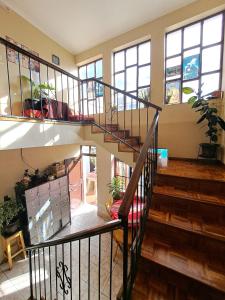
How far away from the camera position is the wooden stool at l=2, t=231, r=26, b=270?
11.4ft

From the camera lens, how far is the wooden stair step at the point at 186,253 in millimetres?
1317

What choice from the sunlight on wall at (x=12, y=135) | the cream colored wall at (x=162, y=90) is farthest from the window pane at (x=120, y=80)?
the sunlight on wall at (x=12, y=135)

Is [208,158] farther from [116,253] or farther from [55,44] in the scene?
[55,44]

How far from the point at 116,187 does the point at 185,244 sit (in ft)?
10.7

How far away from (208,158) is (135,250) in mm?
2415

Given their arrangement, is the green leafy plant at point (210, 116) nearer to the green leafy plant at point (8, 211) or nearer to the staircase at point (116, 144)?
the staircase at point (116, 144)

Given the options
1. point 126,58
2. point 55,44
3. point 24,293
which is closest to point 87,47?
point 55,44

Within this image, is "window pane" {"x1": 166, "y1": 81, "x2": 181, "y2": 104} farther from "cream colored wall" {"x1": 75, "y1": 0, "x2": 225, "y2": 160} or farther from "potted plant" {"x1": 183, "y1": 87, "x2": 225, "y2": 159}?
"potted plant" {"x1": 183, "y1": 87, "x2": 225, "y2": 159}

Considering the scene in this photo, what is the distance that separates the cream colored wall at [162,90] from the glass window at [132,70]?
0.89ft

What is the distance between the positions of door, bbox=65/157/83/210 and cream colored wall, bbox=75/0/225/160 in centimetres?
331

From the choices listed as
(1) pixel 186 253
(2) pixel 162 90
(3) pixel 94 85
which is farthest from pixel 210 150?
(3) pixel 94 85

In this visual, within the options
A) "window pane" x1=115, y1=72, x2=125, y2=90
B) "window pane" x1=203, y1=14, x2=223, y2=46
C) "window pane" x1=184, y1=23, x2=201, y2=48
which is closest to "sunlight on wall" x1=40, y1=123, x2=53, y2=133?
"window pane" x1=115, y1=72, x2=125, y2=90

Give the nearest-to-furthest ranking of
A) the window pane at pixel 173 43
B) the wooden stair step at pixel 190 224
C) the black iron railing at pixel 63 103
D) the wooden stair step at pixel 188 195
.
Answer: the wooden stair step at pixel 190 224 → the wooden stair step at pixel 188 195 → the black iron railing at pixel 63 103 → the window pane at pixel 173 43

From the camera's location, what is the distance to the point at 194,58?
11.9ft
